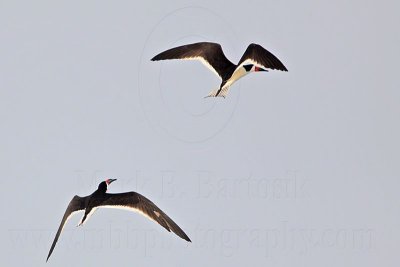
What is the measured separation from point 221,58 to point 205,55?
0.72 meters

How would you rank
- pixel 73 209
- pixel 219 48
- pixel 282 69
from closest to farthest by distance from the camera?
1. pixel 282 69
2. pixel 73 209
3. pixel 219 48

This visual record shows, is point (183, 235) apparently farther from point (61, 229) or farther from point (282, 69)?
point (282, 69)

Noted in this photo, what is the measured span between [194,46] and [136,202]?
730 centimetres

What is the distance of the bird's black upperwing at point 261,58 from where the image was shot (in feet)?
132

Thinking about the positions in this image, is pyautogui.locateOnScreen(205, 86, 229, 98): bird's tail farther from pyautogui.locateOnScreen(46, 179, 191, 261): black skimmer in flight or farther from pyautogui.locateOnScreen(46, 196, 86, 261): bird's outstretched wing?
pyautogui.locateOnScreen(46, 196, 86, 261): bird's outstretched wing

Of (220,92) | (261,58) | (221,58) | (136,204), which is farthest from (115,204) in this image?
(261,58)

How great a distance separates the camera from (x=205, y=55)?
1800 inches

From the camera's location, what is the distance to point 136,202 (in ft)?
142

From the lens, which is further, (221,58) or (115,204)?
(221,58)

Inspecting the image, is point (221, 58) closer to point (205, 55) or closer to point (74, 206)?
point (205, 55)

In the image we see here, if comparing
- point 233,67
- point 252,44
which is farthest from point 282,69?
point 233,67

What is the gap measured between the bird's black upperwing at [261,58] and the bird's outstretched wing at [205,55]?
3.53 meters

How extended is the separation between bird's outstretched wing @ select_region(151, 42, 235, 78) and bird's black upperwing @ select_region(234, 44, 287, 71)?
3525mm

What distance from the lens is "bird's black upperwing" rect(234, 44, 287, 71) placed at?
40281mm
